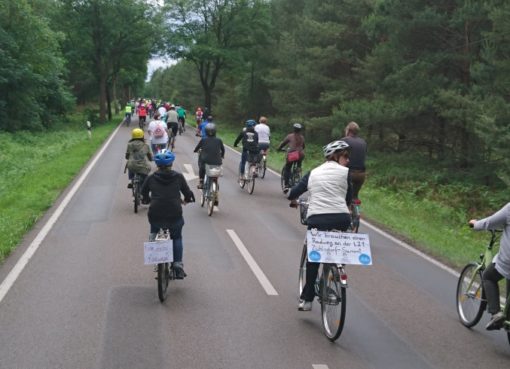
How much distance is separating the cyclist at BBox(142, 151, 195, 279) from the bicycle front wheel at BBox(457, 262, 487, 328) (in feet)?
11.5

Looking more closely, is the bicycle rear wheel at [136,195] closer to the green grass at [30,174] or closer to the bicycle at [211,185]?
the bicycle at [211,185]

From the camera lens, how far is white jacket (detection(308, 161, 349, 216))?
6398mm

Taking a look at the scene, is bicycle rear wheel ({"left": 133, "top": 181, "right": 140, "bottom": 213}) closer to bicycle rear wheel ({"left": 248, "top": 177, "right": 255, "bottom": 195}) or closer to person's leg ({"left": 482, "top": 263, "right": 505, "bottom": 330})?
bicycle rear wheel ({"left": 248, "top": 177, "right": 255, "bottom": 195})

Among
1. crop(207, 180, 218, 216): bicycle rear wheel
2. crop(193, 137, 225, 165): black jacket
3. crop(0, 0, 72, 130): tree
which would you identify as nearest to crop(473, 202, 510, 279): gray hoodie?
crop(207, 180, 218, 216): bicycle rear wheel

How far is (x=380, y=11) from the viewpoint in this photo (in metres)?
24.4

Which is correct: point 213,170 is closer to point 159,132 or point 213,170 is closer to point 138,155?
point 138,155

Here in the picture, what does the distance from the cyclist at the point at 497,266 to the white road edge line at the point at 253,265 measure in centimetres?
267

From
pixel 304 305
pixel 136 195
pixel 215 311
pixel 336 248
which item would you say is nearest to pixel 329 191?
pixel 336 248

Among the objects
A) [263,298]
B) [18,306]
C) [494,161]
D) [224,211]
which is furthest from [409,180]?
[18,306]

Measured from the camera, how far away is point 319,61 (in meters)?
33.2

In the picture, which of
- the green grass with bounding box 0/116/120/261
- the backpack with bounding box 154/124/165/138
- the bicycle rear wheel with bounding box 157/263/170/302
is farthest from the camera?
the backpack with bounding box 154/124/165/138

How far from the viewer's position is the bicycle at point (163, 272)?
7.09 m

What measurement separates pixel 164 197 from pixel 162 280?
1065 mm

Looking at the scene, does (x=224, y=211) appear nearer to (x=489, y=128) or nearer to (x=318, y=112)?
(x=489, y=128)
